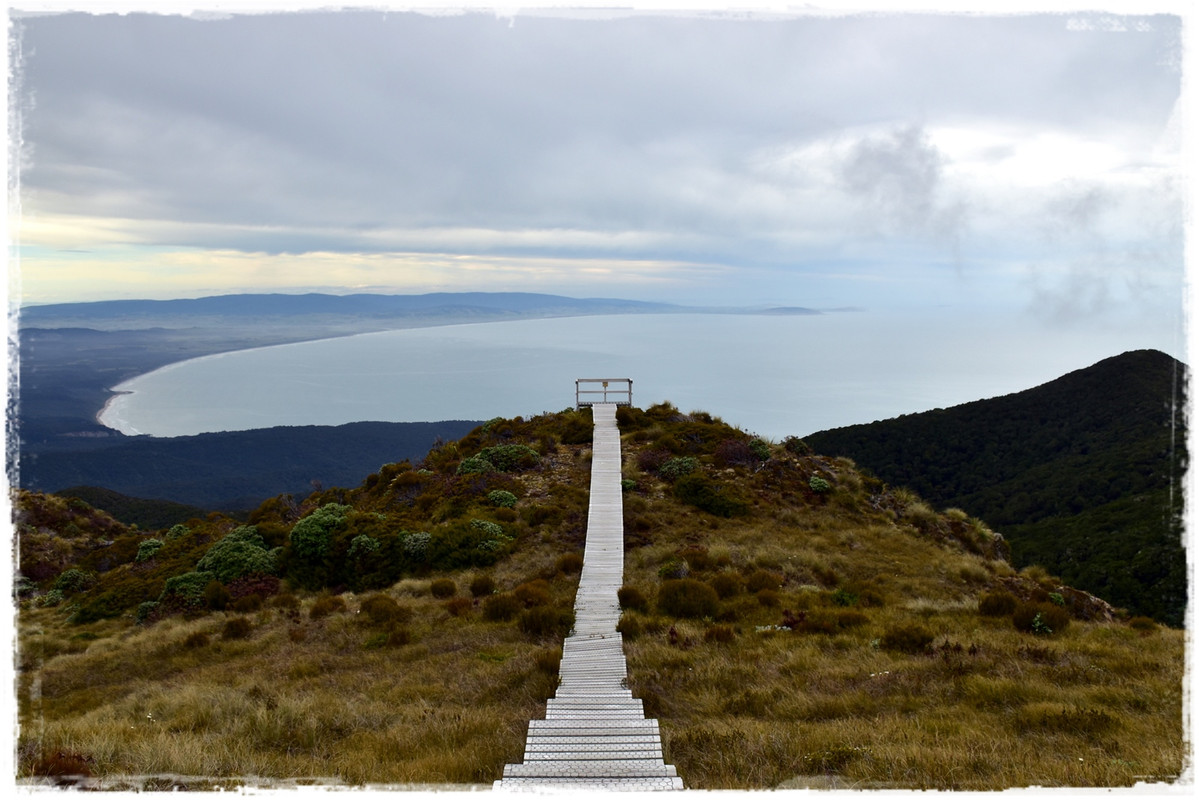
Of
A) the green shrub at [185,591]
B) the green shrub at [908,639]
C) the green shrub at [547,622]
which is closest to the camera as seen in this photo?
the green shrub at [908,639]

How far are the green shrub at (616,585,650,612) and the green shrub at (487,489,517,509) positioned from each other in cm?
783

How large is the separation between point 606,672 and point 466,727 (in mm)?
2543

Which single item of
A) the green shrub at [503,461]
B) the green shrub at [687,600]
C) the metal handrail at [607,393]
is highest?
the metal handrail at [607,393]

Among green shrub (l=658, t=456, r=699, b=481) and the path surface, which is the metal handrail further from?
the path surface

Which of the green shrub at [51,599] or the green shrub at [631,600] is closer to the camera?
the green shrub at [631,600]

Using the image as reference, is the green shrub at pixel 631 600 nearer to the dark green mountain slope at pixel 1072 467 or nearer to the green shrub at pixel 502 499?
the green shrub at pixel 502 499

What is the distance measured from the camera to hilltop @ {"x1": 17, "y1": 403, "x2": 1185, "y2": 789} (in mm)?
6480

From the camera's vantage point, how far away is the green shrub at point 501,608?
1291cm

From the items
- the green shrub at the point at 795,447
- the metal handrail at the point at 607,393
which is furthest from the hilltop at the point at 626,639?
the metal handrail at the point at 607,393

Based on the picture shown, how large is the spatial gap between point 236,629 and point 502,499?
8.35m

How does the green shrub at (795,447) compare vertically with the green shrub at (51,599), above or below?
above

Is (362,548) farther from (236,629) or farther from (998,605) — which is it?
(998,605)

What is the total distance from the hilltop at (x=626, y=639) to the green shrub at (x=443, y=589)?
2.0 inches

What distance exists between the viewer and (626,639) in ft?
36.2
